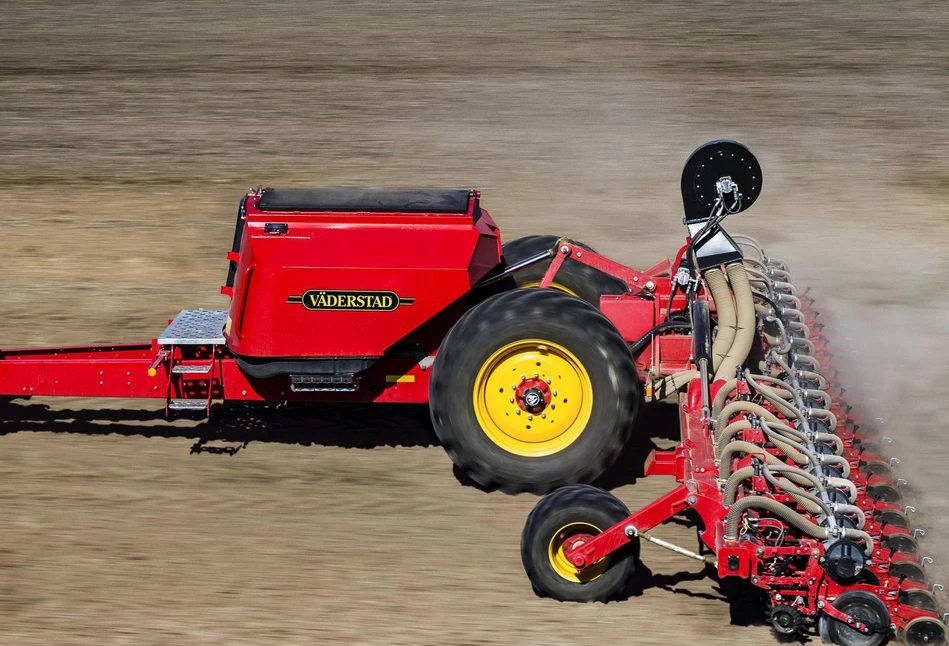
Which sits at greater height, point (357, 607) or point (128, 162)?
point (128, 162)

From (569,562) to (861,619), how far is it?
1.30 meters

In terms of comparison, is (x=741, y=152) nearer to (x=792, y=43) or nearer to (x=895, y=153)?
(x=895, y=153)

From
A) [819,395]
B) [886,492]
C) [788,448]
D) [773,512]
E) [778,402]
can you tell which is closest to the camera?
[773,512]

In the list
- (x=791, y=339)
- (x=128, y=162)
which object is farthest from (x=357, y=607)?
(x=128, y=162)

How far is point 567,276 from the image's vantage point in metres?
8.04

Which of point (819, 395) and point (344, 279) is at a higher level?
point (344, 279)

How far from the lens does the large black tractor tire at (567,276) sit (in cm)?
798

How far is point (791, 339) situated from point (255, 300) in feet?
9.97

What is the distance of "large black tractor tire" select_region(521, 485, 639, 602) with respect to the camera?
5.78 meters

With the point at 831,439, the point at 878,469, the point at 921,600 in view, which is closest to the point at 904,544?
the point at 921,600

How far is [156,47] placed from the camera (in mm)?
19328

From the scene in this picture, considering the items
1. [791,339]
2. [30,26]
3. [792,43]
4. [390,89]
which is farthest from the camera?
[30,26]

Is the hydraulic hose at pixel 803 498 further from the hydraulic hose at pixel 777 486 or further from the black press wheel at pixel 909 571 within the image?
the black press wheel at pixel 909 571

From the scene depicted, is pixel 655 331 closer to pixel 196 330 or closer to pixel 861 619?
pixel 861 619
